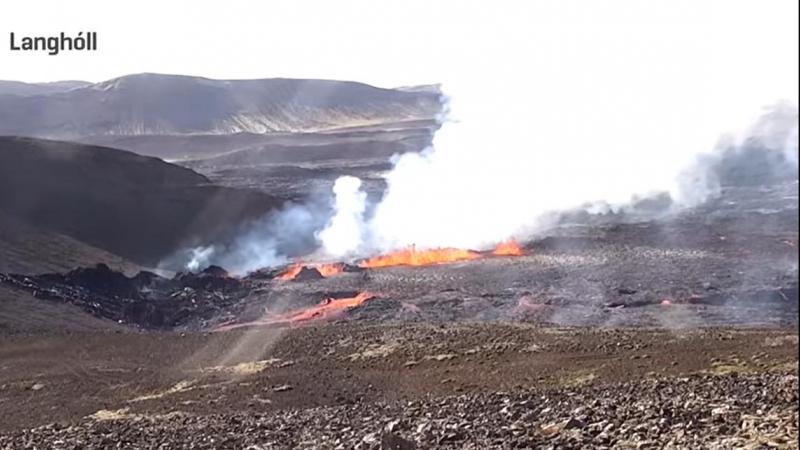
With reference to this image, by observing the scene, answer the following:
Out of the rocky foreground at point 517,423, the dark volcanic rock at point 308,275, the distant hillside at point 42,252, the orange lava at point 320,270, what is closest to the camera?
the rocky foreground at point 517,423

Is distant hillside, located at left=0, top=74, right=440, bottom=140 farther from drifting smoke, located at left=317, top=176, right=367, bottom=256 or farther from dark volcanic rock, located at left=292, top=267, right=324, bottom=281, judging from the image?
dark volcanic rock, located at left=292, top=267, right=324, bottom=281

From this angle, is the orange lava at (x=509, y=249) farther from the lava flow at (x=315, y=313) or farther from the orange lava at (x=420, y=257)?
the lava flow at (x=315, y=313)

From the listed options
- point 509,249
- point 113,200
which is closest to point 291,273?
point 509,249

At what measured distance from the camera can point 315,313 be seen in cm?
3141

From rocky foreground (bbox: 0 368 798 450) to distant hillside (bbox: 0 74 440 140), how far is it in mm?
104185

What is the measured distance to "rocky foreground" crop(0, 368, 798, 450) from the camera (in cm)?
1030

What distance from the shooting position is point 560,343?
22.3 meters

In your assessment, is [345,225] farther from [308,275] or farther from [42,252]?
[42,252]

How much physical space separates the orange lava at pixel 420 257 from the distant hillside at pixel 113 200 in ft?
42.4

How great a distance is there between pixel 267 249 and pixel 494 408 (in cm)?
3526

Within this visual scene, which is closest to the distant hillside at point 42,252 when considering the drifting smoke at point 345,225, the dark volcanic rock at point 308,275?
the dark volcanic rock at point 308,275

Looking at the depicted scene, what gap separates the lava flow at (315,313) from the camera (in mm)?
30562

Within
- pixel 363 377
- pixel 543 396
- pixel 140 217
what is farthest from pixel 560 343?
pixel 140 217

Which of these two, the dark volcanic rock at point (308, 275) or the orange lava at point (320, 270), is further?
the orange lava at point (320, 270)
